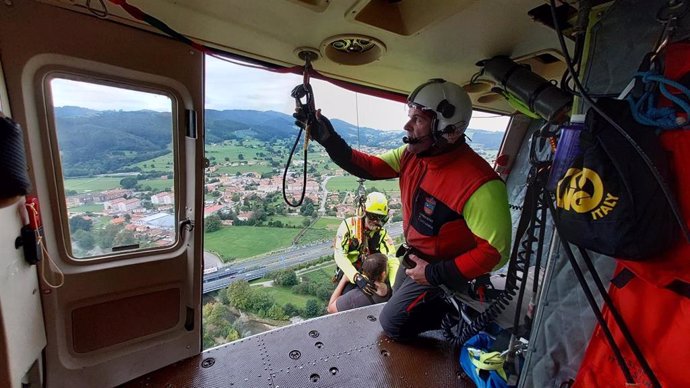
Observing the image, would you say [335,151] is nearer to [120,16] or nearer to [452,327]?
[120,16]

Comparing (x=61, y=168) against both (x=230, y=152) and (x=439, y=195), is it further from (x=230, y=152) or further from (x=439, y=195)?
(x=439, y=195)

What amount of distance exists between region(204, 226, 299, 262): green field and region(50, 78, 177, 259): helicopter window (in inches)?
99.5

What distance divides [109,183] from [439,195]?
81.6 inches

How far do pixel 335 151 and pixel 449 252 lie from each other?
3.61 feet

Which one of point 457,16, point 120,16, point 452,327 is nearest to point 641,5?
point 457,16

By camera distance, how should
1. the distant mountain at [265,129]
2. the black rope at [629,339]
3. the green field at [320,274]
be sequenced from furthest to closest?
the green field at [320,274] → the distant mountain at [265,129] → the black rope at [629,339]

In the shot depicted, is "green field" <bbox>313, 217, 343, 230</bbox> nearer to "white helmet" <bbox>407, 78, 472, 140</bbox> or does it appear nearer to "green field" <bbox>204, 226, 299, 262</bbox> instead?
"green field" <bbox>204, 226, 299, 262</bbox>

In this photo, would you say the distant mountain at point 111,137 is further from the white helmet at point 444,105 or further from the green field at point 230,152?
the white helmet at point 444,105

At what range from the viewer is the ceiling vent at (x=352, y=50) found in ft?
5.50

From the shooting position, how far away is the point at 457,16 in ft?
4.55

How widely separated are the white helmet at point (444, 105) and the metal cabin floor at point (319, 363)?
5.53ft

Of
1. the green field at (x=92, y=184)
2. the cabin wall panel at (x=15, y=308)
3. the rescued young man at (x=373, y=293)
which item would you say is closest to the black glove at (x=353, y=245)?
the rescued young man at (x=373, y=293)

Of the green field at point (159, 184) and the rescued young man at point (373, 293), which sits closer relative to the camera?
the green field at point (159, 184)

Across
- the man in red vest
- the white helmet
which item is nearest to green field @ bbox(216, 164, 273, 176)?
the man in red vest
